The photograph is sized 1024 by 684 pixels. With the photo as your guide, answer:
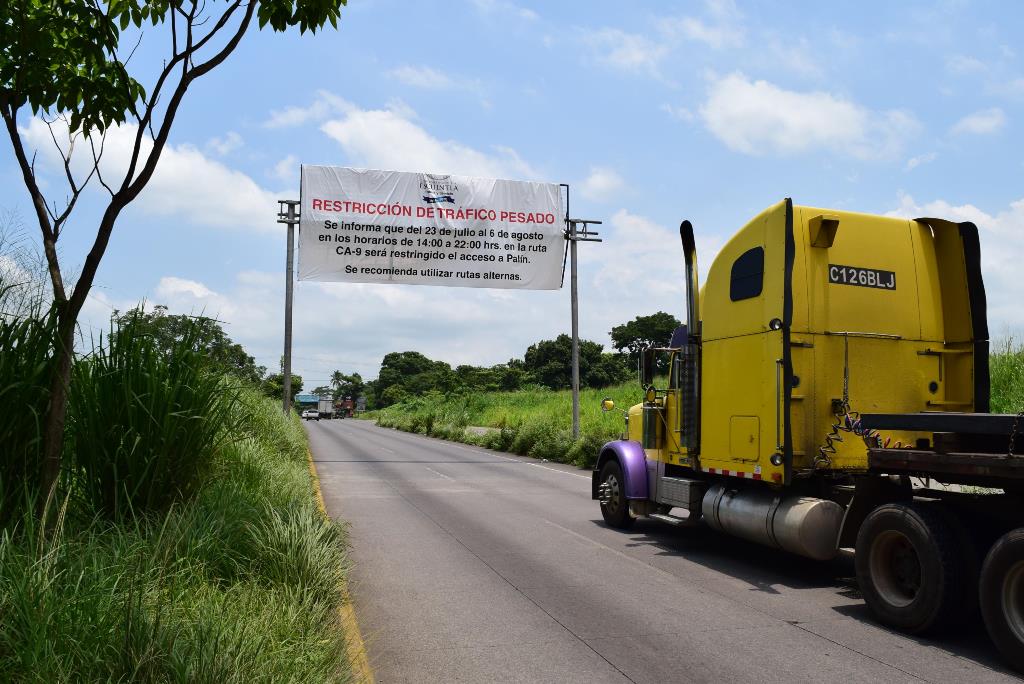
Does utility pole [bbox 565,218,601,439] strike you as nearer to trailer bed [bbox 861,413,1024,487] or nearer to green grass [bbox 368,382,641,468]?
green grass [bbox 368,382,641,468]

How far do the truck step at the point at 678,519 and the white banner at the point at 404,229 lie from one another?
12.2 metres

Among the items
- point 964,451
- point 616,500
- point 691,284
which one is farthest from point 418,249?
point 964,451

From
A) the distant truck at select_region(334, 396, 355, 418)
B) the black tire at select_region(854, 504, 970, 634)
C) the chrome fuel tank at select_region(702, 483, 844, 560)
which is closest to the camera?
the black tire at select_region(854, 504, 970, 634)

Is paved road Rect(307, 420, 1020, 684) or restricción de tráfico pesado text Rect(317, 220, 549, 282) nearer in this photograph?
paved road Rect(307, 420, 1020, 684)

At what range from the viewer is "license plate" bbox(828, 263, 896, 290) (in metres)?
8.12

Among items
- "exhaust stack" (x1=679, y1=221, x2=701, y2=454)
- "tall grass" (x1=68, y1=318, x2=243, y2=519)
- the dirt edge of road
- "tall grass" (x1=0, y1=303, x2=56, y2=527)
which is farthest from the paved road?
"tall grass" (x1=0, y1=303, x2=56, y2=527)

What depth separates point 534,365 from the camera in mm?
96062

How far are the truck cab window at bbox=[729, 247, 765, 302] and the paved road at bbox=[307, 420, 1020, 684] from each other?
2.89 m

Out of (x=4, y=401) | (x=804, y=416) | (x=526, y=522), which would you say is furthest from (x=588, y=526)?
(x=4, y=401)

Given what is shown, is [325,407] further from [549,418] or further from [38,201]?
[38,201]

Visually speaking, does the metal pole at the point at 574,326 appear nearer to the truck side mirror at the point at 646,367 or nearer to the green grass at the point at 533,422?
the green grass at the point at 533,422

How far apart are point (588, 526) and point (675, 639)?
5.46m

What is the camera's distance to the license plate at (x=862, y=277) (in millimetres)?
8125

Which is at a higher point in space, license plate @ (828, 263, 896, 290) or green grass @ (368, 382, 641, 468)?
license plate @ (828, 263, 896, 290)
